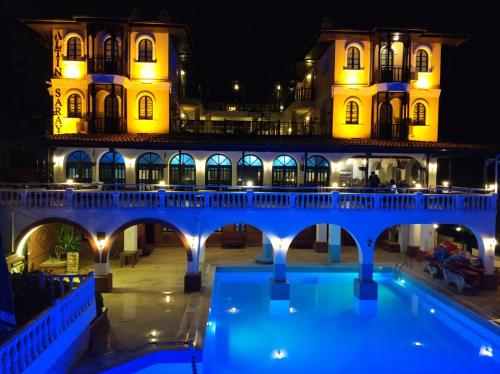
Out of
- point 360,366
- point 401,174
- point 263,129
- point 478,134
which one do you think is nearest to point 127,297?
point 360,366

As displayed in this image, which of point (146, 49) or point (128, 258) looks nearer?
point (128, 258)

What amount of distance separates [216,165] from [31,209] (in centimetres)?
1204

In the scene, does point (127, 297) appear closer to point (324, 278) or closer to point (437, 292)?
point (324, 278)

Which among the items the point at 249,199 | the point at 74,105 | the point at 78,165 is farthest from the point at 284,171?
the point at 74,105

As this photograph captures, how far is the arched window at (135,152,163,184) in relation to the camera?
27125mm

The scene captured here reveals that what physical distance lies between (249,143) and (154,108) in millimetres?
7870

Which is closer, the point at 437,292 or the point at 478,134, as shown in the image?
the point at 437,292

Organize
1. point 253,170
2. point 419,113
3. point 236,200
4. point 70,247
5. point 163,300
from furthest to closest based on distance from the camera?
point 419,113 → point 253,170 → point 70,247 → point 236,200 → point 163,300

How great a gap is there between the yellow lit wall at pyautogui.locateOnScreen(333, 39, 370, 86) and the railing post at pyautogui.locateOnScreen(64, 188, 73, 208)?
17.9 meters

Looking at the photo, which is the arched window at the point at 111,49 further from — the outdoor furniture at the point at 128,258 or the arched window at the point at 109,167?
the outdoor furniture at the point at 128,258

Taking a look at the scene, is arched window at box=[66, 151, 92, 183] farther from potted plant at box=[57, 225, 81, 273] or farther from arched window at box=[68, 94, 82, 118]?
potted plant at box=[57, 225, 81, 273]

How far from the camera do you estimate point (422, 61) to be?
28203 mm

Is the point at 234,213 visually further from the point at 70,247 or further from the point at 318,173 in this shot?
the point at 318,173

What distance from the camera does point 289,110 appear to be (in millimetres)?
36125
